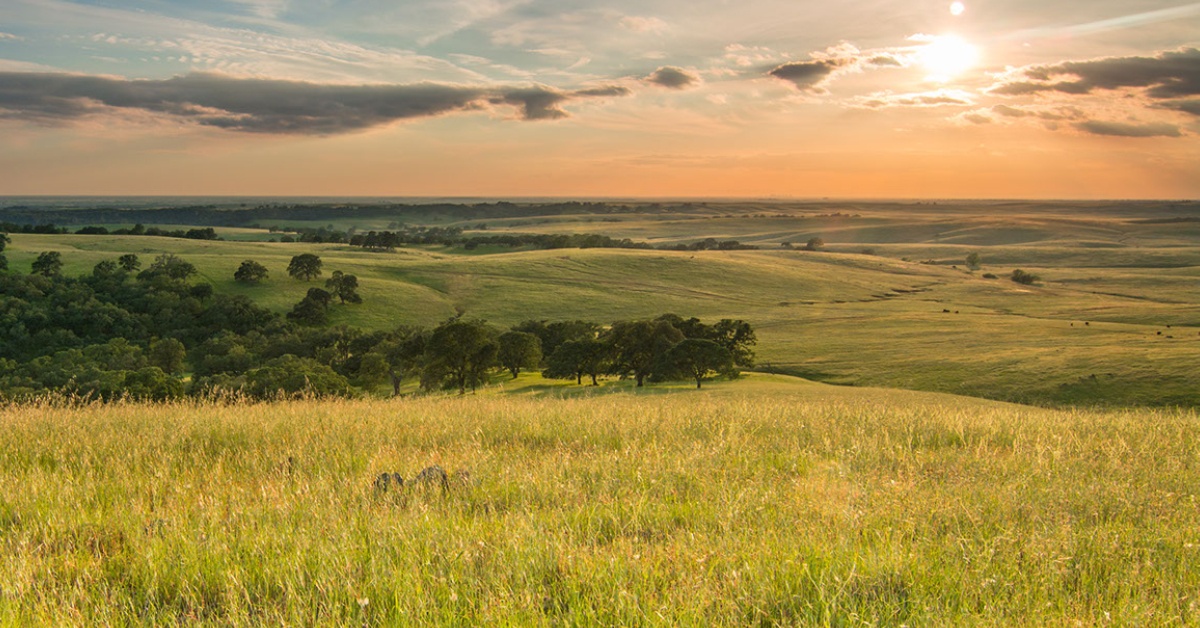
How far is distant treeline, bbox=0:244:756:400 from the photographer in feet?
180

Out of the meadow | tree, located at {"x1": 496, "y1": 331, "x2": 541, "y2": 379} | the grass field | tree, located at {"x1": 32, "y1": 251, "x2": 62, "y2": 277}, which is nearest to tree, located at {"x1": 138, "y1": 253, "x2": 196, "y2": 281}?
the grass field

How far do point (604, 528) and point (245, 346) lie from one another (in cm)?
8670

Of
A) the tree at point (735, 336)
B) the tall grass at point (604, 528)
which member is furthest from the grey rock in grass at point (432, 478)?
the tree at point (735, 336)

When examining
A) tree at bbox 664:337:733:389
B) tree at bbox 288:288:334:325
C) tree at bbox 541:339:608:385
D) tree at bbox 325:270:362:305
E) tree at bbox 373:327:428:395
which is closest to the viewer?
tree at bbox 664:337:733:389

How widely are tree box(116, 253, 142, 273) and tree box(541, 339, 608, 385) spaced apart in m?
83.1

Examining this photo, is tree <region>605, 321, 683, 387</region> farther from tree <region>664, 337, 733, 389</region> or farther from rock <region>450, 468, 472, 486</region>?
rock <region>450, 468, 472, 486</region>

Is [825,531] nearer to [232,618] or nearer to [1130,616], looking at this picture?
[1130,616]

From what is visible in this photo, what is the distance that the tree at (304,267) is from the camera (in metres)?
112

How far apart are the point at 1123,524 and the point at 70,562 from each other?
24.4ft

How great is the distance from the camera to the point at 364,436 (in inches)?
348

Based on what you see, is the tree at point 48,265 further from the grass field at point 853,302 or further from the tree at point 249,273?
the tree at point 249,273

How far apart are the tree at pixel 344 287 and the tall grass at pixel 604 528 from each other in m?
98.0

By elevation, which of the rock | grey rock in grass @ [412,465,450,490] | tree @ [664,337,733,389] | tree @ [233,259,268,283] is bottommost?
tree @ [664,337,733,389]

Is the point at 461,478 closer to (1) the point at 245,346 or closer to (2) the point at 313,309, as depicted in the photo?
(1) the point at 245,346
